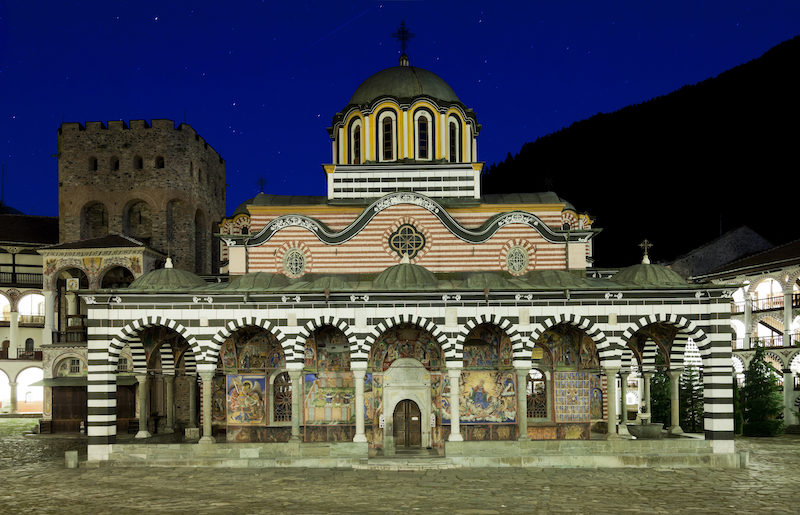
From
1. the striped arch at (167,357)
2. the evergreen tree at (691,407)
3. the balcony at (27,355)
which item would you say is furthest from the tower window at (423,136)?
the balcony at (27,355)

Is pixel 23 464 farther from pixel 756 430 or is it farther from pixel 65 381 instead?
pixel 756 430

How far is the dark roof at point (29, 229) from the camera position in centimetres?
4253

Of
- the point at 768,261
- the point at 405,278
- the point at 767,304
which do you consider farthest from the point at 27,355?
the point at 767,304

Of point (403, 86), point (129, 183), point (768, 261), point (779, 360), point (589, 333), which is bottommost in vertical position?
point (779, 360)

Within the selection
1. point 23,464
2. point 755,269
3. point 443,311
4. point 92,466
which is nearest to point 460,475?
point 443,311

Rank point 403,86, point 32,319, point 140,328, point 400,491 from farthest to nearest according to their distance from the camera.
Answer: point 32,319
point 403,86
point 140,328
point 400,491

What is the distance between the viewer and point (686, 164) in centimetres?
5716

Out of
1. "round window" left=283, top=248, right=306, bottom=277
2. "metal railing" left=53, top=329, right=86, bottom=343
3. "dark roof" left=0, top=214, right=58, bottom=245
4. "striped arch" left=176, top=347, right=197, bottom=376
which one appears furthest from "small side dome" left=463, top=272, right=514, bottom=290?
"dark roof" left=0, top=214, right=58, bottom=245

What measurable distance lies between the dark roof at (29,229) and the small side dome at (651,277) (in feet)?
111

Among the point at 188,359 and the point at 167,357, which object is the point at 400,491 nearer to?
the point at 167,357

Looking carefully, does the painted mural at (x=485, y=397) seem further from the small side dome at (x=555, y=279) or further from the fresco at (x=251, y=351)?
the fresco at (x=251, y=351)

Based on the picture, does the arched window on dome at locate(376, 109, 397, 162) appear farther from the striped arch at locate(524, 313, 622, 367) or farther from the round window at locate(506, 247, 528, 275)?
the striped arch at locate(524, 313, 622, 367)

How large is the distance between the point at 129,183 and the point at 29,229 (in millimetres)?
7909

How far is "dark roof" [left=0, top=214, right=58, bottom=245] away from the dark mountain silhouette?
32248 millimetres
